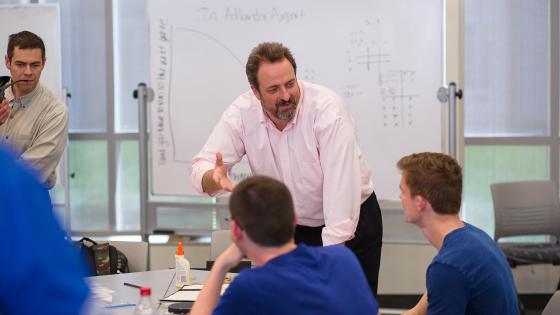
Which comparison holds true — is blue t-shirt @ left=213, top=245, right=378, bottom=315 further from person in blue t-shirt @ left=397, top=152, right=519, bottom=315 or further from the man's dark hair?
the man's dark hair

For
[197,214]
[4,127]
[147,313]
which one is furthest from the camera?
[197,214]

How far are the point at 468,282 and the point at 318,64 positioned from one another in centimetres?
273

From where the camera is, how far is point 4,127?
4105 mm

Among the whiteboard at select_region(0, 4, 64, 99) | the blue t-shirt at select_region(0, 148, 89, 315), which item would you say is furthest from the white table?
the whiteboard at select_region(0, 4, 64, 99)

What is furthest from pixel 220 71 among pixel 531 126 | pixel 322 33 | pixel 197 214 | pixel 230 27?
pixel 531 126

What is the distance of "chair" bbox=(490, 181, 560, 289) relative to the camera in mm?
5203

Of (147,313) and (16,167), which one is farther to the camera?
(147,313)

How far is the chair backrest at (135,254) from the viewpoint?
158 inches

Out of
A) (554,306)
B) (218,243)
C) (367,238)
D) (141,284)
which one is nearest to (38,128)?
(218,243)

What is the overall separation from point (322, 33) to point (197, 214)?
1513 mm

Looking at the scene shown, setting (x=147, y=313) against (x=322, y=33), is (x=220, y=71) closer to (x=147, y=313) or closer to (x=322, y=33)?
(x=322, y=33)

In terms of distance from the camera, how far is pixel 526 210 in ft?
17.2

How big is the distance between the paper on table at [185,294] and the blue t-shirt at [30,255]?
1.87 meters

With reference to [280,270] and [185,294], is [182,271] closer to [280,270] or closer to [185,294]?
[185,294]
